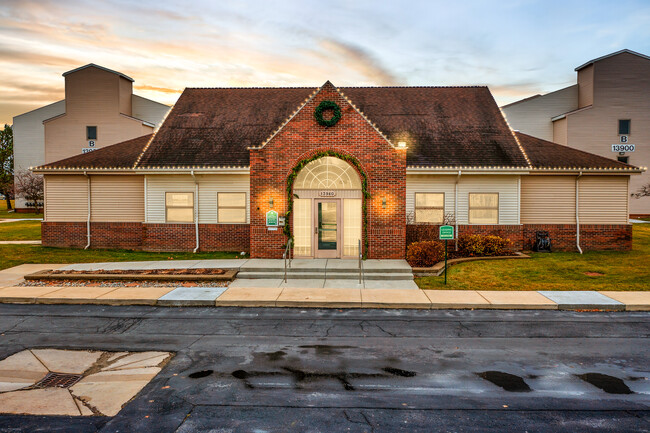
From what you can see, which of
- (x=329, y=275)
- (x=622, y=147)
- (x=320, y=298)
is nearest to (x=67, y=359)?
(x=320, y=298)

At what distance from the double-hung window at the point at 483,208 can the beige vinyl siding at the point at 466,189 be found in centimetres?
17

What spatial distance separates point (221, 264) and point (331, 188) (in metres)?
5.20

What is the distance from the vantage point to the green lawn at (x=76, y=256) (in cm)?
1709

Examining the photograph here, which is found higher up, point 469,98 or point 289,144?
point 469,98

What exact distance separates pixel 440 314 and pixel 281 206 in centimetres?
792

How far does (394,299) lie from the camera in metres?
11.8

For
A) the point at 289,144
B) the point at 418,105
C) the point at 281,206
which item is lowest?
the point at 281,206

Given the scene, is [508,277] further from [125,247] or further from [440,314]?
[125,247]

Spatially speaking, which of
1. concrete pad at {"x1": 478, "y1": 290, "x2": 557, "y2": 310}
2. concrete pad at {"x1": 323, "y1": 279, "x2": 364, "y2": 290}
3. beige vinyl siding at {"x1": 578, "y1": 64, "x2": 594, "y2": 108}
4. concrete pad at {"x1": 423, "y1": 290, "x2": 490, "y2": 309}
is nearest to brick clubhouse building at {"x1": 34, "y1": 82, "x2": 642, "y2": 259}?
concrete pad at {"x1": 323, "y1": 279, "x2": 364, "y2": 290}

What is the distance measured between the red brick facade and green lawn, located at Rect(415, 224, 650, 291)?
2920 millimetres

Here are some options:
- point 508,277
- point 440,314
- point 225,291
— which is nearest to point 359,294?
point 440,314

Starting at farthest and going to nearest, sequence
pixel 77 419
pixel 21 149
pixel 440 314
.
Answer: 1. pixel 21 149
2. pixel 440 314
3. pixel 77 419

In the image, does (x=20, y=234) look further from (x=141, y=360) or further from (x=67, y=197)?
(x=141, y=360)

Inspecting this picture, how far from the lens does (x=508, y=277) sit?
14.2m
